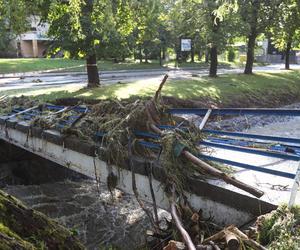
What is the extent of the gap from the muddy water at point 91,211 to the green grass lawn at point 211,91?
5.13 meters

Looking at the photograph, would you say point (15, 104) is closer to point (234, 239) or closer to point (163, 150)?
point (163, 150)

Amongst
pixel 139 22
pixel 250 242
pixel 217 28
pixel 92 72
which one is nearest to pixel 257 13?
pixel 217 28

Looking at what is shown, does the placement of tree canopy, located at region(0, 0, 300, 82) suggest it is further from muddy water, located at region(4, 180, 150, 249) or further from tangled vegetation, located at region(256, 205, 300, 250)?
tangled vegetation, located at region(256, 205, 300, 250)

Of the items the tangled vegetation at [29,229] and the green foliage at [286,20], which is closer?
the tangled vegetation at [29,229]

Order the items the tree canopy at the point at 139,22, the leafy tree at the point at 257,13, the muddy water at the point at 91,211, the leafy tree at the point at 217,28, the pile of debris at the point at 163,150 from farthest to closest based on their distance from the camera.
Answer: the leafy tree at the point at 257,13, the leafy tree at the point at 217,28, the tree canopy at the point at 139,22, the muddy water at the point at 91,211, the pile of debris at the point at 163,150

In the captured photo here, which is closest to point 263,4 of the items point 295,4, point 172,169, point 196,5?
point 295,4

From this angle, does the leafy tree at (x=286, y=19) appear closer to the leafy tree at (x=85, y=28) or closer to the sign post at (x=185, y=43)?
the sign post at (x=185, y=43)

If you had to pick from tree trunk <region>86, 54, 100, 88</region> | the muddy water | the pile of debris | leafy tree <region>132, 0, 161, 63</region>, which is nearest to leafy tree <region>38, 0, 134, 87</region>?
leafy tree <region>132, 0, 161, 63</region>

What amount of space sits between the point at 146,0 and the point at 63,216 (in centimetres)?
874

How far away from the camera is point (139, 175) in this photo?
639cm

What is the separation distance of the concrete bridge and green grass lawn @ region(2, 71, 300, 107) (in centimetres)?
549

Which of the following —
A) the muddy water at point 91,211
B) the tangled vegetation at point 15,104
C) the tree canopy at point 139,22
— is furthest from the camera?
the tree canopy at point 139,22

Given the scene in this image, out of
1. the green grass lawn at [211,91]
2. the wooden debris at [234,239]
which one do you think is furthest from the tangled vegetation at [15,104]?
the wooden debris at [234,239]

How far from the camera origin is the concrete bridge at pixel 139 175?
5.12 m
